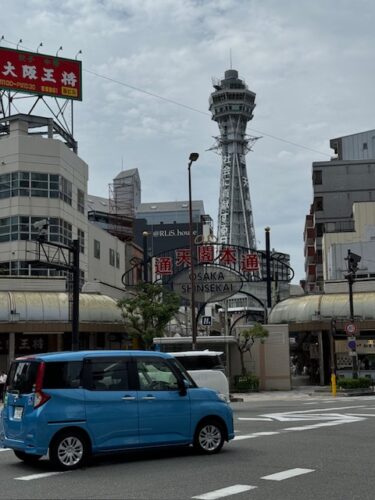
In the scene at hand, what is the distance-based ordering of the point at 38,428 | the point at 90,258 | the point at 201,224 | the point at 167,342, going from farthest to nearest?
1. the point at 201,224
2. the point at 90,258
3. the point at 167,342
4. the point at 38,428

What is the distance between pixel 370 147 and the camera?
97.6 meters

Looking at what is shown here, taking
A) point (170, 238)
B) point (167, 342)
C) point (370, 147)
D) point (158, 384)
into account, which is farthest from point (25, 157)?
point (170, 238)

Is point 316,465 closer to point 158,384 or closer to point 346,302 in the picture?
point 158,384

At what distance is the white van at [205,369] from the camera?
2306cm

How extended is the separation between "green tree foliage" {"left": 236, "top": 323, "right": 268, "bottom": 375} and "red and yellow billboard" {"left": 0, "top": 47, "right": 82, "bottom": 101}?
2412 centimetres

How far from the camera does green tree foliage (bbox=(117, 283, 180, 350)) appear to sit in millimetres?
36844

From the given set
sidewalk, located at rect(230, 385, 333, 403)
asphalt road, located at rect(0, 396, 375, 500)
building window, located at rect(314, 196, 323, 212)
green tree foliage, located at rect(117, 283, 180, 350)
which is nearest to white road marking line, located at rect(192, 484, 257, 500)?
asphalt road, located at rect(0, 396, 375, 500)

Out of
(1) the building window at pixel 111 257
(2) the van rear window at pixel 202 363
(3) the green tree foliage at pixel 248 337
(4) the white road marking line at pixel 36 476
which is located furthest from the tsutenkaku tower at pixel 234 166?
(4) the white road marking line at pixel 36 476

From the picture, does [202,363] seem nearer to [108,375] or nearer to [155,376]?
[155,376]

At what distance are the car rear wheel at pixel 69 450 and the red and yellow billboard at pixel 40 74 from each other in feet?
146

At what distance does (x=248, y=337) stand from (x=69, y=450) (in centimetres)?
2869

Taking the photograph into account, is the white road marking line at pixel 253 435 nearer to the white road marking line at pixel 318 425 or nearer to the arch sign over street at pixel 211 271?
the white road marking line at pixel 318 425

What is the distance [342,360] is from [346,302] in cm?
381

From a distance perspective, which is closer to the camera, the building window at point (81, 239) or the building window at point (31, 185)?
the building window at point (31, 185)
